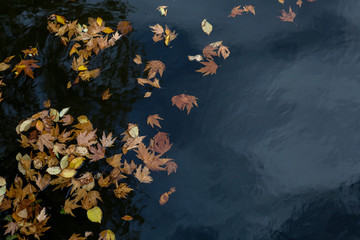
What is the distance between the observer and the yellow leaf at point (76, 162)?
2.92 meters

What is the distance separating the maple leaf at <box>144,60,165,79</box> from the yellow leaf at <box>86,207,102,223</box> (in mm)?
1821

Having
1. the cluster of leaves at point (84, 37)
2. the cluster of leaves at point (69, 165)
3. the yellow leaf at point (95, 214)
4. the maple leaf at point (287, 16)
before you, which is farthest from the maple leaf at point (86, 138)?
the maple leaf at point (287, 16)

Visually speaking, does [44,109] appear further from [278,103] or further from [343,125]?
[343,125]

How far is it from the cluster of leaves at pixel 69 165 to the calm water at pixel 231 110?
109 millimetres

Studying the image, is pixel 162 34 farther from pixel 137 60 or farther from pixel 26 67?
pixel 26 67

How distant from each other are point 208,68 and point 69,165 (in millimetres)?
2169

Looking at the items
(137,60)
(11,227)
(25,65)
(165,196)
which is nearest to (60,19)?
(25,65)

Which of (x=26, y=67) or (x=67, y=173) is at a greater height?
(x=26, y=67)

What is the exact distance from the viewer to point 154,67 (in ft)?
12.3

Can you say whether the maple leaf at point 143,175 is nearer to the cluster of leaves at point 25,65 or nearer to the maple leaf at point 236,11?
the cluster of leaves at point 25,65

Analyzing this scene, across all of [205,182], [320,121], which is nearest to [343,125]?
[320,121]

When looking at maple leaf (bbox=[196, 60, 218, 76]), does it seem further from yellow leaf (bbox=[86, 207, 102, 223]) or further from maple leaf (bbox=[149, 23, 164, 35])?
yellow leaf (bbox=[86, 207, 102, 223])

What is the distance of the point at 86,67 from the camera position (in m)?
3.71

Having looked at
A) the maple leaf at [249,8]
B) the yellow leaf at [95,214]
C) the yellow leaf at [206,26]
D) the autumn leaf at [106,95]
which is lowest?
the yellow leaf at [95,214]
